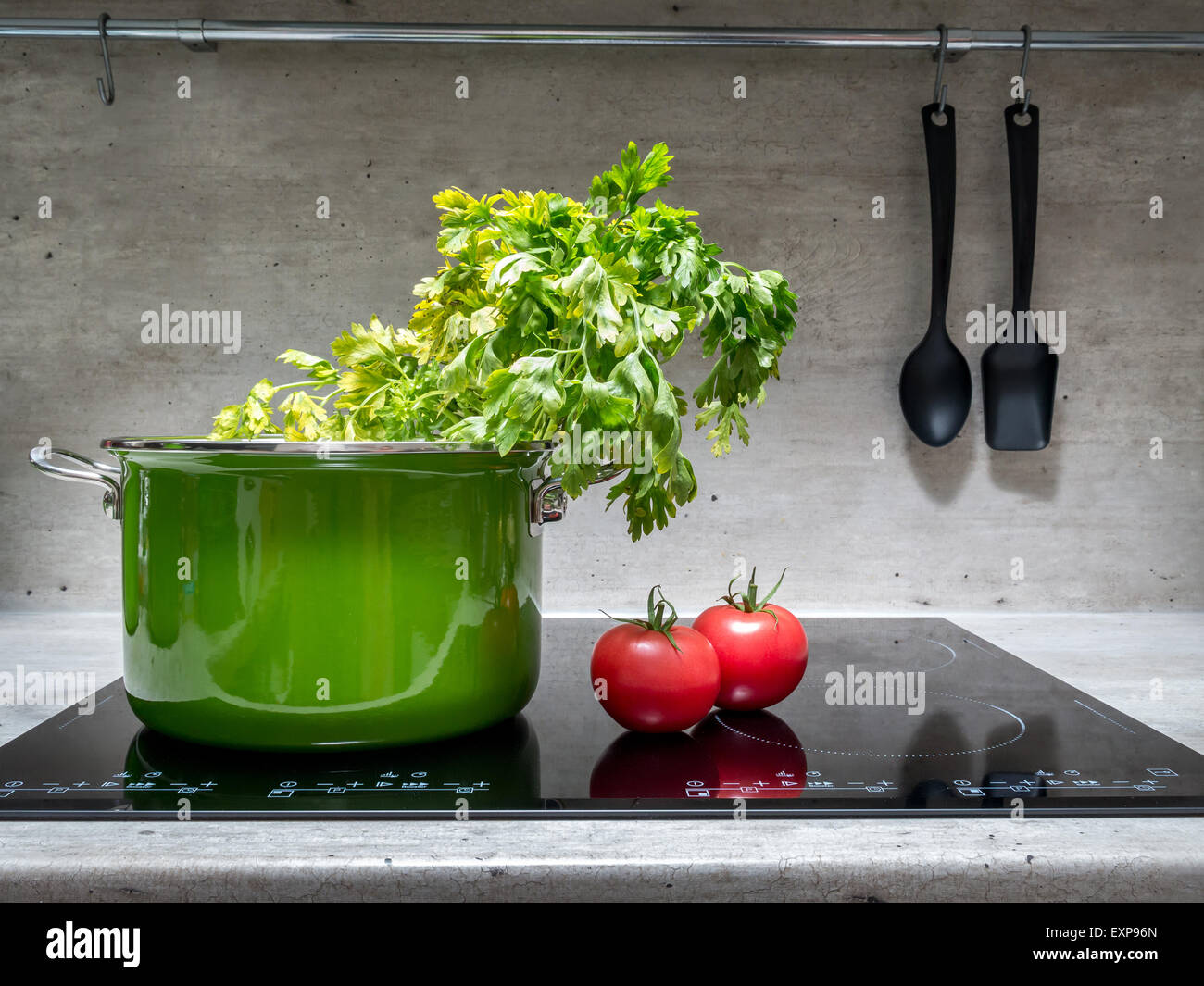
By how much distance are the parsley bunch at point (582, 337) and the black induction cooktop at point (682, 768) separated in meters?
A: 0.17

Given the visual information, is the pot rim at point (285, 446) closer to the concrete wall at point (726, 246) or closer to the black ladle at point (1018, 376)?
the concrete wall at point (726, 246)

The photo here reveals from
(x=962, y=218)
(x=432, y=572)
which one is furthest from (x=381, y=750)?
(x=962, y=218)

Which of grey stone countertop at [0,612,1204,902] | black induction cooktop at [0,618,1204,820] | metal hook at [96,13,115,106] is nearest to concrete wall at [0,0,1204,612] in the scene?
metal hook at [96,13,115,106]

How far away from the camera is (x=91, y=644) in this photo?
1056 millimetres

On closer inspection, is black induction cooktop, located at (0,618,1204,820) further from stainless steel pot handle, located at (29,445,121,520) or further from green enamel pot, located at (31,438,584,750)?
stainless steel pot handle, located at (29,445,121,520)

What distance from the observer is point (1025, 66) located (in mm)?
1173

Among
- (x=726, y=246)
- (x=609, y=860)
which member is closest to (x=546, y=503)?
(x=609, y=860)

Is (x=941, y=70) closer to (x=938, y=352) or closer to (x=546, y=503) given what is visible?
(x=938, y=352)

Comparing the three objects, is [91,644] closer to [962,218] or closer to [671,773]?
[671,773]

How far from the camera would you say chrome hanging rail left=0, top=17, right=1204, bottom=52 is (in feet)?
3.73

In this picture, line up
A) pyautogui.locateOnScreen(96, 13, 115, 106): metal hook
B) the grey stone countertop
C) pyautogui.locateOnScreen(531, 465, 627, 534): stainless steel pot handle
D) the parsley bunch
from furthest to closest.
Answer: pyautogui.locateOnScreen(96, 13, 115, 106): metal hook
pyautogui.locateOnScreen(531, 465, 627, 534): stainless steel pot handle
the parsley bunch
the grey stone countertop

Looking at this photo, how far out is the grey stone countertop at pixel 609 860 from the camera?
0.46 metres

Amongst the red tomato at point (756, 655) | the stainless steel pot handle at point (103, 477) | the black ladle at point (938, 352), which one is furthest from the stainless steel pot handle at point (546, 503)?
the black ladle at point (938, 352)

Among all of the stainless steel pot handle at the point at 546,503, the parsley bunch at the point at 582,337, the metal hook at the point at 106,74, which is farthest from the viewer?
the metal hook at the point at 106,74
